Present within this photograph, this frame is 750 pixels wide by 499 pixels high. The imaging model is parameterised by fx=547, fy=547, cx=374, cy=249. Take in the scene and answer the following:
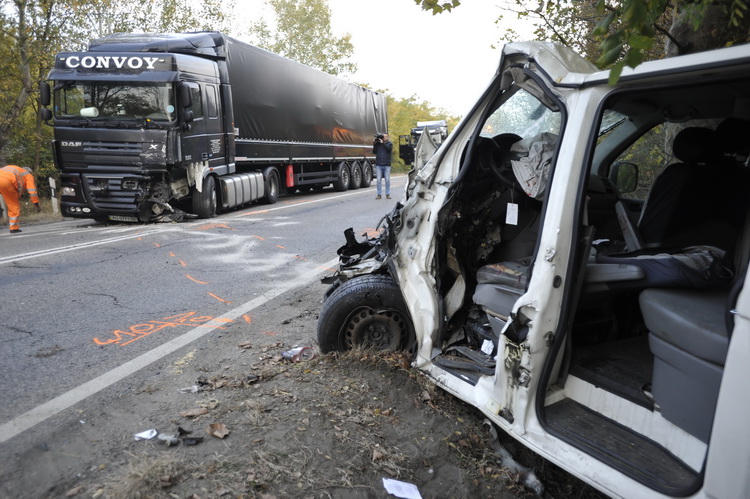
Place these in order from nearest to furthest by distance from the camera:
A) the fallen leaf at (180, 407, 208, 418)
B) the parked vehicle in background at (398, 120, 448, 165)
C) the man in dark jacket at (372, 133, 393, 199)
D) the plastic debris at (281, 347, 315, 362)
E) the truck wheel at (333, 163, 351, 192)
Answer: the fallen leaf at (180, 407, 208, 418), the plastic debris at (281, 347, 315, 362), the parked vehicle in background at (398, 120, 448, 165), the man in dark jacket at (372, 133, 393, 199), the truck wheel at (333, 163, 351, 192)

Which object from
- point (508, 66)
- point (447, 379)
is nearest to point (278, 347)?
point (447, 379)

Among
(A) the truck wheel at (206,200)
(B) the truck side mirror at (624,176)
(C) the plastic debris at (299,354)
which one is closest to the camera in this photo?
(C) the plastic debris at (299,354)

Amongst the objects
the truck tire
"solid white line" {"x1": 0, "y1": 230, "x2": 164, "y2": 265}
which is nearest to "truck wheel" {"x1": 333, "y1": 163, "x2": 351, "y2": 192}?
the truck tire

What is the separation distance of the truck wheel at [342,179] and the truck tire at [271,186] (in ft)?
15.1

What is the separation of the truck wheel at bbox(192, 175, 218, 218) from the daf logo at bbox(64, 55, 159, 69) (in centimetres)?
264

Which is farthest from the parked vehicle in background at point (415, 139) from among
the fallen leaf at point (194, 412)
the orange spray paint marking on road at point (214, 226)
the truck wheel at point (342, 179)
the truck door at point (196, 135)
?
the truck door at point (196, 135)

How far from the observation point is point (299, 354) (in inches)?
153

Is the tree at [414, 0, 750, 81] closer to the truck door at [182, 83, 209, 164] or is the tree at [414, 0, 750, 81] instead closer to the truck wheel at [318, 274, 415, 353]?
the truck wheel at [318, 274, 415, 353]

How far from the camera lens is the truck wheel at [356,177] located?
21.8 meters

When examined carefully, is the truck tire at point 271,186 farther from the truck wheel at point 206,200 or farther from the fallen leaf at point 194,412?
the fallen leaf at point 194,412

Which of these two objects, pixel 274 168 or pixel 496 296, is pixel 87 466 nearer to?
pixel 496 296

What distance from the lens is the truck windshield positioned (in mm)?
10727

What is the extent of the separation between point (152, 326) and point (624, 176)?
407 centimetres

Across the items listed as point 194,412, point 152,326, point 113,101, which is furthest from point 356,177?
point 194,412
